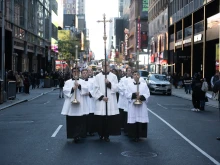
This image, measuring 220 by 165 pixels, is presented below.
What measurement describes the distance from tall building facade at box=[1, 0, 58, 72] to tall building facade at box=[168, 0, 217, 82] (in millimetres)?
16445

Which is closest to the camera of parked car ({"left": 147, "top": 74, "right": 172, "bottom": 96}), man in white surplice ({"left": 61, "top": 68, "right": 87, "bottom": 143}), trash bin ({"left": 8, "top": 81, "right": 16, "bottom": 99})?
man in white surplice ({"left": 61, "top": 68, "right": 87, "bottom": 143})

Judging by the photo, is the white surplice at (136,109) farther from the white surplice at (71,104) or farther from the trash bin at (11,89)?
the trash bin at (11,89)

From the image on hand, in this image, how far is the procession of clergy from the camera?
10297 mm

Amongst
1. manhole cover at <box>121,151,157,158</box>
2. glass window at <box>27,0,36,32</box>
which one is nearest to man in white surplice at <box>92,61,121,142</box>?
manhole cover at <box>121,151,157,158</box>

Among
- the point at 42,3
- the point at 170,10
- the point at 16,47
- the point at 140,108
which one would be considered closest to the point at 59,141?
the point at 140,108

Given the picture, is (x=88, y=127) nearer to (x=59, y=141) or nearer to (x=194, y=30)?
(x=59, y=141)

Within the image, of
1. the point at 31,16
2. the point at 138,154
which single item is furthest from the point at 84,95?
the point at 31,16

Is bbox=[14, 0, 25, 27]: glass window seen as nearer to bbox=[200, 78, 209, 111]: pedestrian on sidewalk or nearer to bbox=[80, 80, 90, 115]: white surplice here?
bbox=[200, 78, 209, 111]: pedestrian on sidewalk

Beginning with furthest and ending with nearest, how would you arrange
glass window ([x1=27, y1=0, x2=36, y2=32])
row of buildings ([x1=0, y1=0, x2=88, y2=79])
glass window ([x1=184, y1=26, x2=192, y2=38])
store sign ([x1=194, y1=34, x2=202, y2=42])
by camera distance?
glass window ([x1=27, y1=0, x2=36, y2=32])
glass window ([x1=184, y1=26, x2=192, y2=38])
store sign ([x1=194, y1=34, x2=202, y2=42])
row of buildings ([x1=0, y1=0, x2=88, y2=79])

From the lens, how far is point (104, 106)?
410 inches

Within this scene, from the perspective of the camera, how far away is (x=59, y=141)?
10.4 metres

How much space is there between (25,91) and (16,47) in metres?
11.8

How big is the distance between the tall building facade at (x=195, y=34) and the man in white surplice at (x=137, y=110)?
25.0 m

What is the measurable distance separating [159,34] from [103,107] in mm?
55306
